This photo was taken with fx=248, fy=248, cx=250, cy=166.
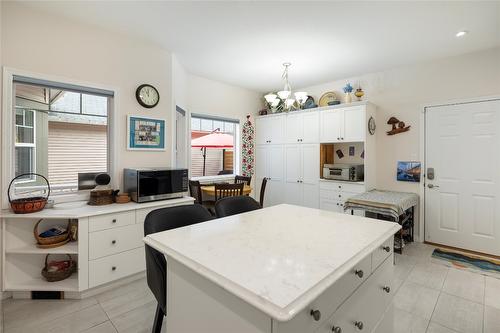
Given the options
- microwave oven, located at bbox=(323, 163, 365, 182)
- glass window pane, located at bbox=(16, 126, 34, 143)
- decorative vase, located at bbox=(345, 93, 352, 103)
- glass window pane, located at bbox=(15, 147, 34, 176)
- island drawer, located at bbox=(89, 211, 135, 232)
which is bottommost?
island drawer, located at bbox=(89, 211, 135, 232)

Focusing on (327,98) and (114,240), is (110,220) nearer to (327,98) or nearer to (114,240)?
(114,240)

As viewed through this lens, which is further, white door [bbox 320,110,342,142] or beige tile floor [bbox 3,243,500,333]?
white door [bbox 320,110,342,142]

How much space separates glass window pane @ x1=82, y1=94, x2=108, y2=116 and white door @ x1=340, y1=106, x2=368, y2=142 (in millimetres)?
3469

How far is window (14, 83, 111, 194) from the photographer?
99.7 inches

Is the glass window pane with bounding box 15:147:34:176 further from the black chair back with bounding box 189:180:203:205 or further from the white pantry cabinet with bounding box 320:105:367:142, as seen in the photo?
the white pantry cabinet with bounding box 320:105:367:142

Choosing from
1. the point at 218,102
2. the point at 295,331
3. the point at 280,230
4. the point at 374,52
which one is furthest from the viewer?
the point at 218,102

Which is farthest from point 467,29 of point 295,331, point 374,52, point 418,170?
point 295,331

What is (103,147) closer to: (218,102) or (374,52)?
(218,102)

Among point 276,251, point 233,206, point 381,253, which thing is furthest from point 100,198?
point 381,253

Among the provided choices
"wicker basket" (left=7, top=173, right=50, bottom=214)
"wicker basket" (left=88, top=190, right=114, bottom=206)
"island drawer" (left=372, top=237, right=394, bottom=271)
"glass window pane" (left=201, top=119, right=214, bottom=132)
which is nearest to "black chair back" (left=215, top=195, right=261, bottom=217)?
"island drawer" (left=372, top=237, right=394, bottom=271)

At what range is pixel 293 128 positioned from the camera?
4754 millimetres

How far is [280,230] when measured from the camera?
153 cm

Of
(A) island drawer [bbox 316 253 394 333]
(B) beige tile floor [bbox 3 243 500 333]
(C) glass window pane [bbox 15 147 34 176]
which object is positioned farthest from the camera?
(C) glass window pane [bbox 15 147 34 176]

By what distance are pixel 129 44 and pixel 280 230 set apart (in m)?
2.89
